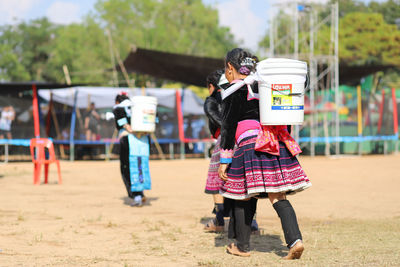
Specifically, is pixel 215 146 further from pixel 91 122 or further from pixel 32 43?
pixel 32 43

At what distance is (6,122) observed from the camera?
16891mm

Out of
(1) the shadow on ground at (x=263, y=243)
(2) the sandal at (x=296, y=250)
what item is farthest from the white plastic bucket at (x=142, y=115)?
(2) the sandal at (x=296, y=250)

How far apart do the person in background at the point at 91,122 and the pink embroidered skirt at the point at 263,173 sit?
13.1m

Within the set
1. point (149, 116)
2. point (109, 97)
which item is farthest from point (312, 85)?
point (149, 116)

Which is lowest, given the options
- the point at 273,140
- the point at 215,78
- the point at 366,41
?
the point at 273,140

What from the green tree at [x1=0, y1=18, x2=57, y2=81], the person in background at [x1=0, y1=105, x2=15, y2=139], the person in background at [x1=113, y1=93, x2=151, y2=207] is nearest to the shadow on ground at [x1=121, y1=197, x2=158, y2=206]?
the person in background at [x1=113, y1=93, x2=151, y2=207]

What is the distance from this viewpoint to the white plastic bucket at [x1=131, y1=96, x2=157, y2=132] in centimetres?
789

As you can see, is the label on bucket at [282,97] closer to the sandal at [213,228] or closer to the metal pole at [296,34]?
the sandal at [213,228]

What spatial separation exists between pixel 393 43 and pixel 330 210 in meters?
33.4

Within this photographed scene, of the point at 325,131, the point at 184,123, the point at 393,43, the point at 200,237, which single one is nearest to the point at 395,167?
the point at 325,131

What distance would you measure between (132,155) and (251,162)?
370 centimetres

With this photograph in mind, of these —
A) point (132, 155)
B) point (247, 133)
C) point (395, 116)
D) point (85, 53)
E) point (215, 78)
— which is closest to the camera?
point (247, 133)

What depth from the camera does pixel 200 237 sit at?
5.75m

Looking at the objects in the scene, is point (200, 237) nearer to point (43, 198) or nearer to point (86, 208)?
point (86, 208)
